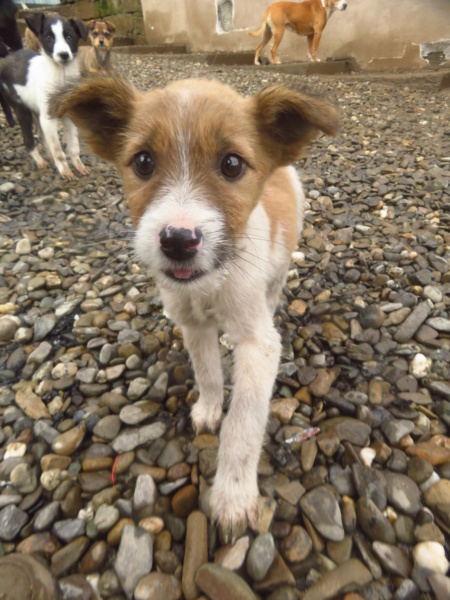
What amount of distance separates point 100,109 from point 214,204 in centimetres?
99

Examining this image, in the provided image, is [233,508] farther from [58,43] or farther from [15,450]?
[58,43]

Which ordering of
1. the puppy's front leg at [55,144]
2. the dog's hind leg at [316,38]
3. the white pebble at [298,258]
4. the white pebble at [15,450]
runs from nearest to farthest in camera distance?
the white pebble at [15,450], the white pebble at [298,258], the puppy's front leg at [55,144], the dog's hind leg at [316,38]

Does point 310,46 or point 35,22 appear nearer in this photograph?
point 35,22

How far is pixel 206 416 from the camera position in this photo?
2389mm

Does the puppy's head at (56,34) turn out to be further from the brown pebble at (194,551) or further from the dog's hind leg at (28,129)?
the brown pebble at (194,551)

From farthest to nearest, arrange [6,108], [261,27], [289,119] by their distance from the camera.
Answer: [261,27] → [6,108] → [289,119]

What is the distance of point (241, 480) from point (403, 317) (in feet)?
6.35

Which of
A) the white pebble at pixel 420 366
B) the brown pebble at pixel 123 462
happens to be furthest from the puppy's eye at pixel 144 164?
the white pebble at pixel 420 366

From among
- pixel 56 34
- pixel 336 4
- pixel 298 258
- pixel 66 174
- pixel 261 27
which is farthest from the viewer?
pixel 261 27

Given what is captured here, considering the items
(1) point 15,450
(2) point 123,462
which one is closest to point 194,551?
(2) point 123,462

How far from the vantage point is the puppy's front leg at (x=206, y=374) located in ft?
7.58

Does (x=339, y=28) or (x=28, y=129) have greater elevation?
(x=339, y=28)

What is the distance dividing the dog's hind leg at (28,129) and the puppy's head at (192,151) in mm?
4667

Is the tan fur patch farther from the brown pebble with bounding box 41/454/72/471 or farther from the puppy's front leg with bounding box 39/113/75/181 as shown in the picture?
the puppy's front leg with bounding box 39/113/75/181
